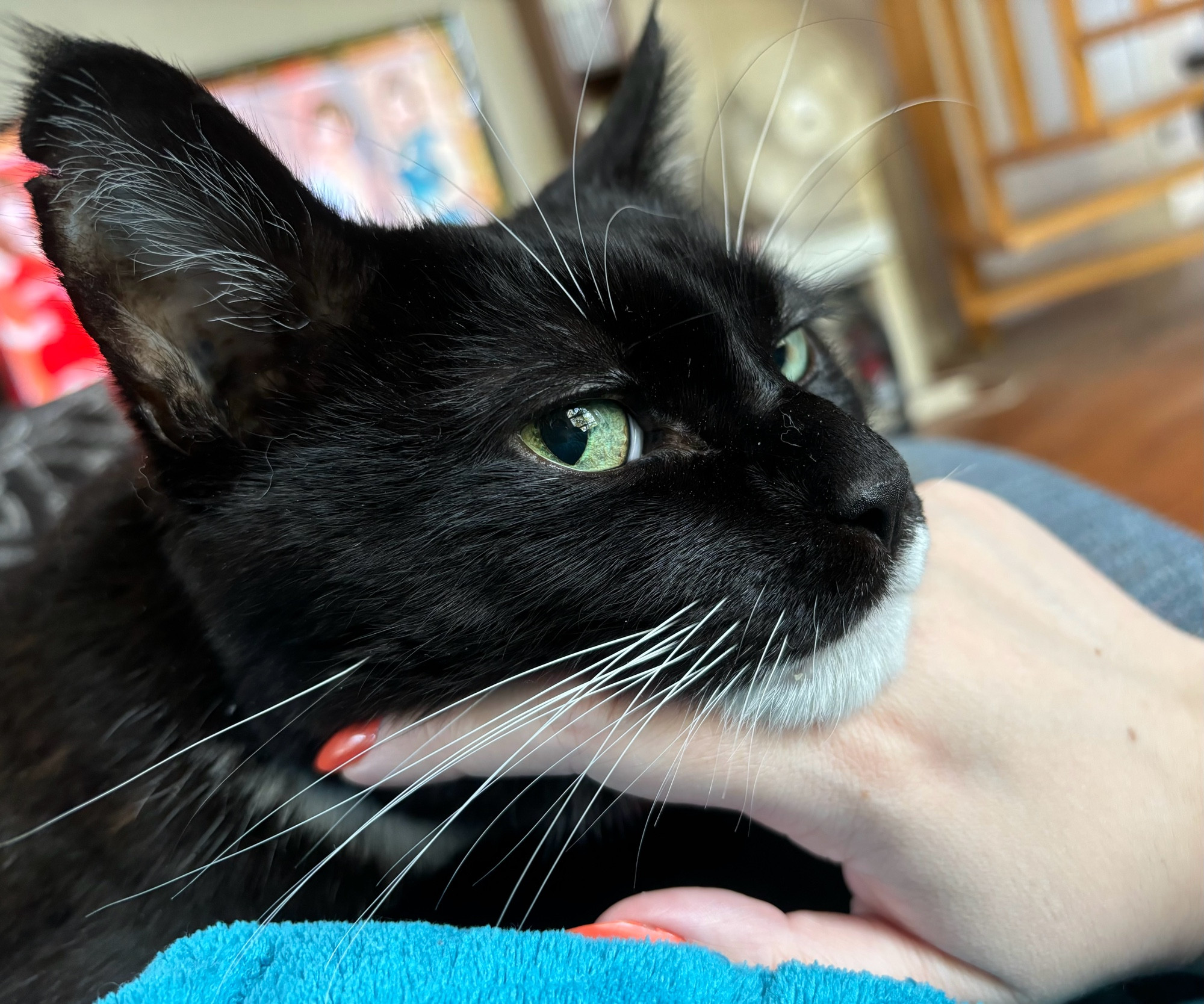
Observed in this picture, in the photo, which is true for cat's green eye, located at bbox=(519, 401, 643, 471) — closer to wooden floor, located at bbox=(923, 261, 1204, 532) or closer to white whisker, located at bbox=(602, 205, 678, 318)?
white whisker, located at bbox=(602, 205, 678, 318)

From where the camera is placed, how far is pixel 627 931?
1.69 feet

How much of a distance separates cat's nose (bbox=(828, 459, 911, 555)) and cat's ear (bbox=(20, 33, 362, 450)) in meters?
0.38

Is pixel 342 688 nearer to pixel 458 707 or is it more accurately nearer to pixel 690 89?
pixel 458 707

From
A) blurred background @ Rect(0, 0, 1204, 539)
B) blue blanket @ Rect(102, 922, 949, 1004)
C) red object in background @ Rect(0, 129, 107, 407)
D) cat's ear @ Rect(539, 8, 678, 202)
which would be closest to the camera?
blue blanket @ Rect(102, 922, 949, 1004)

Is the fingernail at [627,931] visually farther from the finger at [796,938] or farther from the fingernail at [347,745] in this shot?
the fingernail at [347,745]

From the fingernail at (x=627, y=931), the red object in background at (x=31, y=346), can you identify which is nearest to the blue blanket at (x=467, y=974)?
the fingernail at (x=627, y=931)

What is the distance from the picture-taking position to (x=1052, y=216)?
338 cm

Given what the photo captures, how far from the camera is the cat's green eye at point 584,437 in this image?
2.00 feet

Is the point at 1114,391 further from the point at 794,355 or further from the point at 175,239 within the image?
the point at 175,239

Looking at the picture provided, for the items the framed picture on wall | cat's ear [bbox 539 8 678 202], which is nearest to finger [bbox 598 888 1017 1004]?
cat's ear [bbox 539 8 678 202]

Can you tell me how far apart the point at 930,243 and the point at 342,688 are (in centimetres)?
429

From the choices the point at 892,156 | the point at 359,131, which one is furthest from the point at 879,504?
the point at 892,156

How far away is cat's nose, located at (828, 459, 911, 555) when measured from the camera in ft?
1.94

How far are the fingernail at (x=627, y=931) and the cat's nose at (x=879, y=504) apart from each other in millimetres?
283
